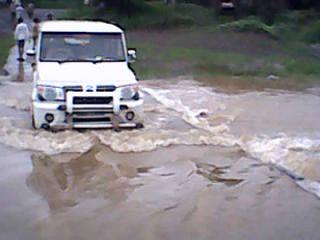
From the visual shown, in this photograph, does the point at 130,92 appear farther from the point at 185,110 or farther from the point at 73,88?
the point at 185,110

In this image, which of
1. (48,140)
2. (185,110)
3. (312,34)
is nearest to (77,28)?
(48,140)

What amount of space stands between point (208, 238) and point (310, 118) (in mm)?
7732

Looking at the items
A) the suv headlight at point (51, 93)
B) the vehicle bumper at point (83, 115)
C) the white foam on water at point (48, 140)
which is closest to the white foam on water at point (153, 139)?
the vehicle bumper at point (83, 115)

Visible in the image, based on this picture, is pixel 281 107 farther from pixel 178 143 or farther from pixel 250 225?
pixel 250 225

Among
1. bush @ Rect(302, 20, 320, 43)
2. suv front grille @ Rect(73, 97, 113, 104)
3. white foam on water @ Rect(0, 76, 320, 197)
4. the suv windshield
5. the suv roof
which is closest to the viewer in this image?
white foam on water @ Rect(0, 76, 320, 197)

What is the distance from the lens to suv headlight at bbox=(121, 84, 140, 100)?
1168 cm

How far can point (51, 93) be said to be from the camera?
454 inches

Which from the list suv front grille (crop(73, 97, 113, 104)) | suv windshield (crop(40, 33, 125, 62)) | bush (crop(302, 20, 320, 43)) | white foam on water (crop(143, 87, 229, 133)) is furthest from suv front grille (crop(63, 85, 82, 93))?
bush (crop(302, 20, 320, 43))

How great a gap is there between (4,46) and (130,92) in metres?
17.2

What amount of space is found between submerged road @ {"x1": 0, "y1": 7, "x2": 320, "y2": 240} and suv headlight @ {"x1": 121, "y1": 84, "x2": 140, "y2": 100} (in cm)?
58

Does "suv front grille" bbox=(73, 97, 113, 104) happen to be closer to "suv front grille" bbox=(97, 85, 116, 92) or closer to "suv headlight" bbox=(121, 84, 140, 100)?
"suv front grille" bbox=(97, 85, 116, 92)

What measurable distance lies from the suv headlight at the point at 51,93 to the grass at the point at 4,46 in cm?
1152

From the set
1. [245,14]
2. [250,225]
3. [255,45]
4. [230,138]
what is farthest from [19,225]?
[245,14]

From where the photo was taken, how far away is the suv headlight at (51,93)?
11.5 meters
